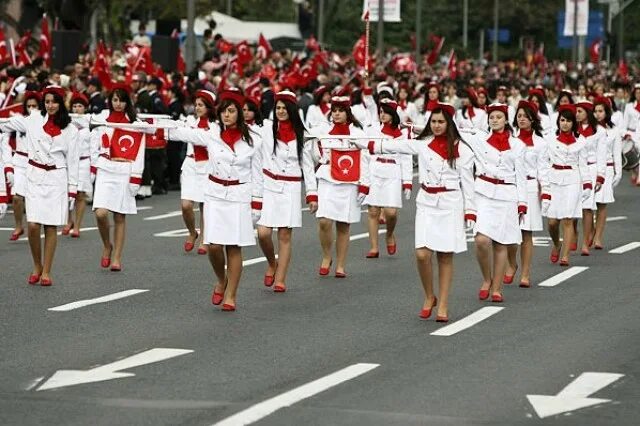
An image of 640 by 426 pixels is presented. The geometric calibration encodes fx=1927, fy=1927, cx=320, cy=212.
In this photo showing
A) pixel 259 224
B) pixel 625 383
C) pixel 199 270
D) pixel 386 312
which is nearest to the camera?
pixel 625 383

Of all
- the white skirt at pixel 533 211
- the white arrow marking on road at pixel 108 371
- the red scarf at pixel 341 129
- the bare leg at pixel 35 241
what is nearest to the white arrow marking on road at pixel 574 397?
the white arrow marking on road at pixel 108 371

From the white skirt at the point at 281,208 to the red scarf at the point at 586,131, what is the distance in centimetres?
446

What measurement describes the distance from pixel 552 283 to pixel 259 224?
2.97m

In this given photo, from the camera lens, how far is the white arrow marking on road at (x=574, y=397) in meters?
11.2

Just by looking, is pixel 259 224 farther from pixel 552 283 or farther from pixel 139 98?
pixel 139 98

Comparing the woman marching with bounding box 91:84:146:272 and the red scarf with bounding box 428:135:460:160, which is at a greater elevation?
the red scarf with bounding box 428:135:460:160

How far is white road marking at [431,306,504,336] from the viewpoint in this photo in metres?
14.5

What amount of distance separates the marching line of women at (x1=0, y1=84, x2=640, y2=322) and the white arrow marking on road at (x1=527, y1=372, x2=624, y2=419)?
9.87ft

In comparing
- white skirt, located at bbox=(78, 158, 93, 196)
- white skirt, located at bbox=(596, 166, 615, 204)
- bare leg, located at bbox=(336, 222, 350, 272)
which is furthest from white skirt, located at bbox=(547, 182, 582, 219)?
white skirt, located at bbox=(78, 158, 93, 196)

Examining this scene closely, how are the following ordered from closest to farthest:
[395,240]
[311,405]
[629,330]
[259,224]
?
[311,405]
[629,330]
[259,224]
[395,240]

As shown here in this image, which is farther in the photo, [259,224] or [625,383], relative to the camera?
[259,224]

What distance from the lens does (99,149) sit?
1928 centimetres

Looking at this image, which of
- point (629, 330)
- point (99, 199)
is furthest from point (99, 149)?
point (629, 330)

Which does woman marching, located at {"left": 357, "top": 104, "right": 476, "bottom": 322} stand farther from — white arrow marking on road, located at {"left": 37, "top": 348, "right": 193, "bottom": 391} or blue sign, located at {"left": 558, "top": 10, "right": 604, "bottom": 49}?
blue sign, located at {"left": 558, "top": 10, "right": 604, "bottom": 49}
